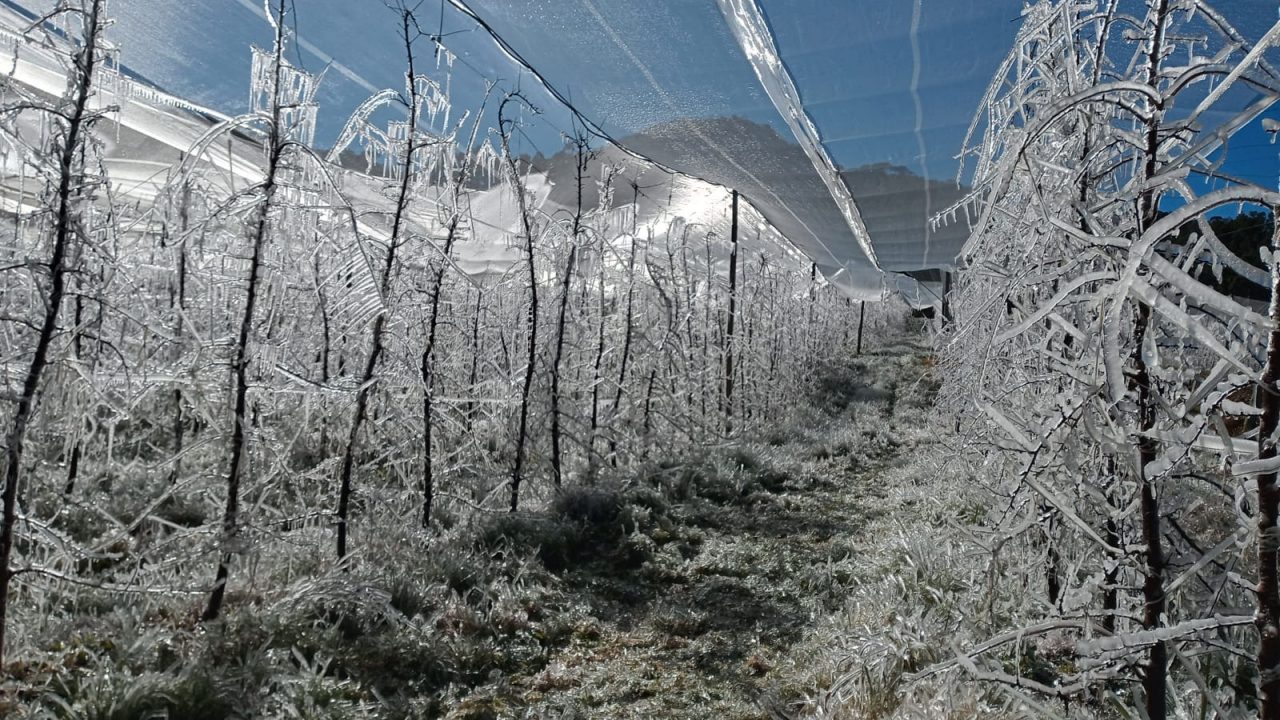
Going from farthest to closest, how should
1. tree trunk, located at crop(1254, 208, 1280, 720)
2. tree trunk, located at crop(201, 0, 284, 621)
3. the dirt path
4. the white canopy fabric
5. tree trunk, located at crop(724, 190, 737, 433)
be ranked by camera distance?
1. tree trunk, located at crop(724, 190, 737, 433)
2. the white canopy fabric
3. the dirt path
4. tree trunk, located at crop(201, 0, 284, 621)
5. tree trunk, located at crop(1254, 208, 1280, 720)

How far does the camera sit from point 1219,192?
95cm

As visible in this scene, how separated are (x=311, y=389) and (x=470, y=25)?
10.1 ft

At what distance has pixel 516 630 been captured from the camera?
363 cm

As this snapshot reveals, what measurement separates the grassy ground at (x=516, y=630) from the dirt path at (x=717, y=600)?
0.01 meters

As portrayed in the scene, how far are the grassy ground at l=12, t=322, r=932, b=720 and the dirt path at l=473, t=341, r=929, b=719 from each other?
1 centimetres

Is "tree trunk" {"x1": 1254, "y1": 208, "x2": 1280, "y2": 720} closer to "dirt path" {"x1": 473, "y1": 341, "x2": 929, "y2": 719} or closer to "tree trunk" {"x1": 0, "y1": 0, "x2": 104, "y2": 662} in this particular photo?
"dirt path" {"x1": 473, "y1": 341, "x2": 929, "y2": 719}

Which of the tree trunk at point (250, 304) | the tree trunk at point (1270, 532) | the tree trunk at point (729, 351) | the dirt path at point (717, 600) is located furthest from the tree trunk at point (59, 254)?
the tree trunk at point (729, 351)

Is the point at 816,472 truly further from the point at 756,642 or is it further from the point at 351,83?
the point at 351,83

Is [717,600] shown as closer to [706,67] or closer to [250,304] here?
[250,304]

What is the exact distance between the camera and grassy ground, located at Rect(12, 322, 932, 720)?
264cm

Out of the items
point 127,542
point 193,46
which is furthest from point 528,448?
point 193,46

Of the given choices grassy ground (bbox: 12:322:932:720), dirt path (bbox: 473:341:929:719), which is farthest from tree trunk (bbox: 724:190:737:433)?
grassy ground (bbox: 12:322:932:720)

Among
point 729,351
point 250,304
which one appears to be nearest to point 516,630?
point 250,304

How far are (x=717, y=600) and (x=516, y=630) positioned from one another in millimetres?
1254
